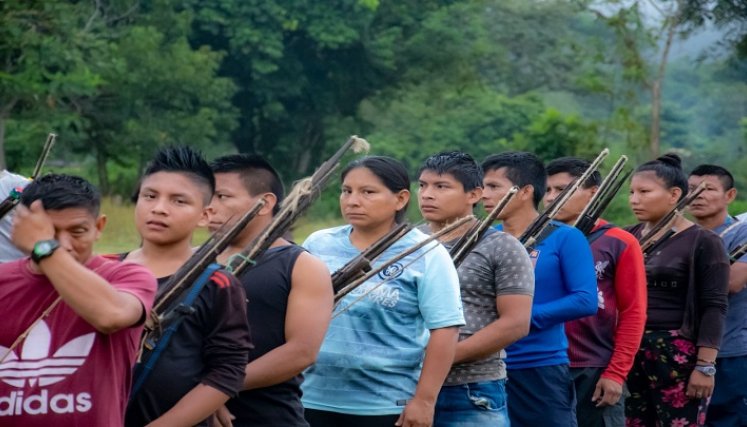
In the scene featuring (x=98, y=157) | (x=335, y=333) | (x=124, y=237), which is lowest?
(x=335, y=333)

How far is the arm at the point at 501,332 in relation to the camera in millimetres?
5559

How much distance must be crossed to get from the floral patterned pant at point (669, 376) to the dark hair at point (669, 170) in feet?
2.74

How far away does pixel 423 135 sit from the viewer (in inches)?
1447

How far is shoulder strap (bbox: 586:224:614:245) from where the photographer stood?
698 centimetres

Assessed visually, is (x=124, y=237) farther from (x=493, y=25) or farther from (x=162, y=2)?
(x=493, y=25)

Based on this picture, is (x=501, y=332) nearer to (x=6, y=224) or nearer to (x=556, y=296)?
(x=556, y=296)

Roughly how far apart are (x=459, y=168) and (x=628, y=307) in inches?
60.2

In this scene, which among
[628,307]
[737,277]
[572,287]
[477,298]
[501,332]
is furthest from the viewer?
[737,277]

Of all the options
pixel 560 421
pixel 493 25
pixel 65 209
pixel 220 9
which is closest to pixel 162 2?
pixel 220 9

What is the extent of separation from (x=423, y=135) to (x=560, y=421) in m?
30.7

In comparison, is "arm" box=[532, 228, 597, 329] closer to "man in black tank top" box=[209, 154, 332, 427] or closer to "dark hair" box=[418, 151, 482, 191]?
"dark hair" box=[418, 151, 482, 191]

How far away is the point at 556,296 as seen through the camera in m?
6.27

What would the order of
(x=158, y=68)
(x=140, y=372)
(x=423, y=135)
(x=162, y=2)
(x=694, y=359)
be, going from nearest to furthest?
1. (x=140, y=372)
2. (x=694, y=359)
3. (x=158, y=68)
4. (x=162, y=2)
5. (x=423, y=135)

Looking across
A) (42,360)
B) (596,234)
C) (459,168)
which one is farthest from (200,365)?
(596,234)
